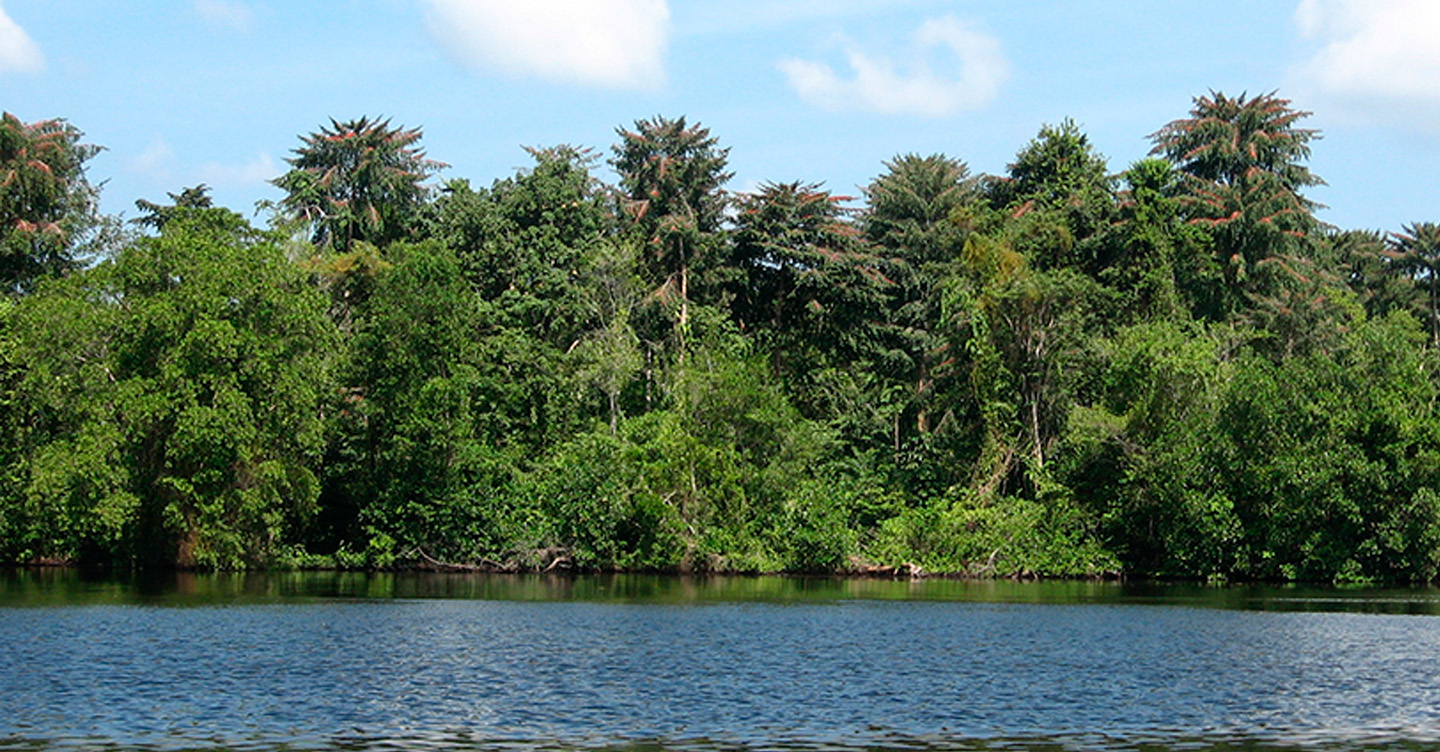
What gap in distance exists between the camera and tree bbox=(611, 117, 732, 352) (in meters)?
79.1

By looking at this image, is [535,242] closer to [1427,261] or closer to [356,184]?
[356,184]

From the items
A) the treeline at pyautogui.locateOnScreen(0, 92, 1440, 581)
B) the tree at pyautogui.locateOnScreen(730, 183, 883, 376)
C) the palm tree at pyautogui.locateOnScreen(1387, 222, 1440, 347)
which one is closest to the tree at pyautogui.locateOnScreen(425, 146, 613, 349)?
the treeline at pyautogui.locateOnScreen(0, 92, 1440, 581)

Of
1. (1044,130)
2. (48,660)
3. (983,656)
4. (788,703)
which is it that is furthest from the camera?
(1044,130)

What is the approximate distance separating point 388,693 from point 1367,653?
2243cm

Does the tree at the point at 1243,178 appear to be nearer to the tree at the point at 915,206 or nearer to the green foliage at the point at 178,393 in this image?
the tree at the point at 915,206

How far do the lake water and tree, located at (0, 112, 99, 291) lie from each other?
3015cm

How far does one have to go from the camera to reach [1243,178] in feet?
263

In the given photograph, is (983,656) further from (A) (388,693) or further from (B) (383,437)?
(B) (383,437)

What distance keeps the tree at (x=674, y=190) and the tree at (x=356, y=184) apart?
13.7m

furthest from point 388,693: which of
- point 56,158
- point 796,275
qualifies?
point 56,158

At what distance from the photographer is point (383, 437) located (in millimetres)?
67562

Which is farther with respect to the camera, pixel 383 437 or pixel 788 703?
pixel 383 437

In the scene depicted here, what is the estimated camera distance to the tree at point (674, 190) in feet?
259

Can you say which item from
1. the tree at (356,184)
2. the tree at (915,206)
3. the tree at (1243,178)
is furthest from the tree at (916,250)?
the tree at (356,184)
